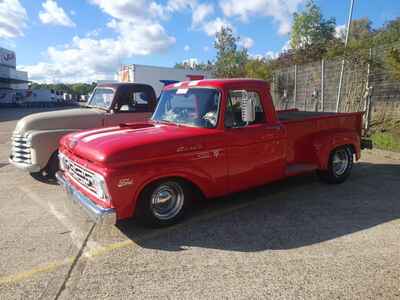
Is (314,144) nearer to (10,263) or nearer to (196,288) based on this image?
(196,288)

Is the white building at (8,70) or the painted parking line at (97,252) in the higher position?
the white building at (8,70)

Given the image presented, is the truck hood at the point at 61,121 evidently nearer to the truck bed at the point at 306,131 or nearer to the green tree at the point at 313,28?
the truck bed at the point at 306,131

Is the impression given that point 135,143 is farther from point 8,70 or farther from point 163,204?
point 8,70

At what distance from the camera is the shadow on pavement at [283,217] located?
4062 mm

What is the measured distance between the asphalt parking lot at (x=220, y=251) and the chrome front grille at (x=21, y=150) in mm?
916

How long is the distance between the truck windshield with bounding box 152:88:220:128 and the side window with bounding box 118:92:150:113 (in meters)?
2.35

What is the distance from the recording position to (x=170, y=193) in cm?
437

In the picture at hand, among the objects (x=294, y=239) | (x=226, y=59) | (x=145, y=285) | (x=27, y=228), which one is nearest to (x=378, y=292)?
(x=294, y=239)

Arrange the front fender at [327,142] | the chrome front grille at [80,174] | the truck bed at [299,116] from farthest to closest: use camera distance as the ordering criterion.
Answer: the truck bed at [299,116]
the front fender at [327,142]
the chrome front grille at [80,174]

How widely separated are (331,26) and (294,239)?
95.2 ft

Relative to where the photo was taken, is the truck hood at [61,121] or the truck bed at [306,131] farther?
the truck hood at [61,121]

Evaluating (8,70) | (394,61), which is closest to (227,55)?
(394,61)

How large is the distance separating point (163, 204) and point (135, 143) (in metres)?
0.95

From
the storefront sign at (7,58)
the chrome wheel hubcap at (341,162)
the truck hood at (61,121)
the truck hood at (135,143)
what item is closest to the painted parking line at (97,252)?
the truck hood at (135,143)
